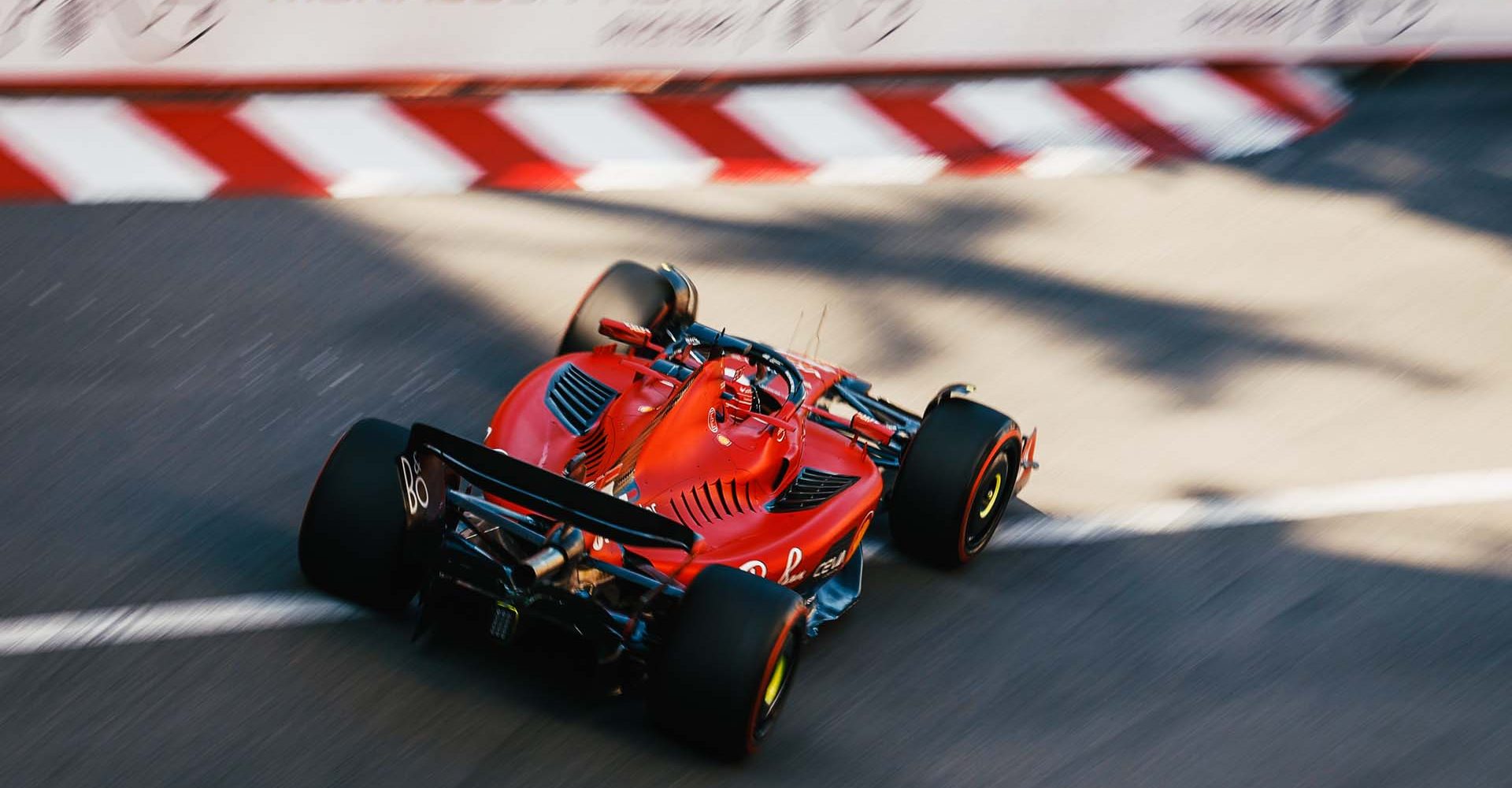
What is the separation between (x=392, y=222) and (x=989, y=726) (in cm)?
457

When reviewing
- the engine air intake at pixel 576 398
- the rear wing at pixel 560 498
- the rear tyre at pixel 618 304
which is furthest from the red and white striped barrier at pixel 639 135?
the rear wing at pixel 560 498

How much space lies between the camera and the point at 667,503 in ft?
20.1

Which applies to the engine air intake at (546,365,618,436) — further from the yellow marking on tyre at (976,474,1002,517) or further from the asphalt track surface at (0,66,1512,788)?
the yellow marking on tyre at (976,474,1002,517)

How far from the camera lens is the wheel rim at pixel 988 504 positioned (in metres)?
6.93

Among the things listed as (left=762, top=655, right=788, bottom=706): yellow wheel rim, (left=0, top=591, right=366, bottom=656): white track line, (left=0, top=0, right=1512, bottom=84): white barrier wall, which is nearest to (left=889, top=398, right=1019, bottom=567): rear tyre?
(left=762, top=655, right=788, bottom=706): yellow wheel rim

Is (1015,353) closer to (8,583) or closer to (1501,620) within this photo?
(1501,620)

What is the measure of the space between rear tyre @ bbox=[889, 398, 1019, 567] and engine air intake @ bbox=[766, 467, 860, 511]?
244 mm

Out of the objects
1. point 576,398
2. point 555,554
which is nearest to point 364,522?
point 555,554

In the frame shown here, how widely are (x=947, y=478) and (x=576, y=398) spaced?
138 cm

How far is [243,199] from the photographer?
9.38 metres

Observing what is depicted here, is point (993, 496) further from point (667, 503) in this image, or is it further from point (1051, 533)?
point (667, 503)

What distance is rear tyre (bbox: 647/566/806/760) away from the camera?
5438 mm

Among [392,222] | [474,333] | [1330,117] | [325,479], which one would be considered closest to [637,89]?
[392,222]

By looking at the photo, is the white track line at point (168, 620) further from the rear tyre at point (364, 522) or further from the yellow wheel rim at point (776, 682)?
the yellow wheel rim at point (776, 682)
